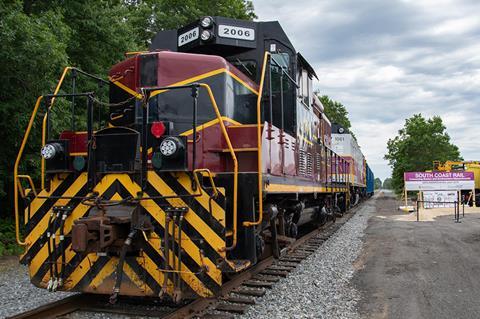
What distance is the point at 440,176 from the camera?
55.9 ft

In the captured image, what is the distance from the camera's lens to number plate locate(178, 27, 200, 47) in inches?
252

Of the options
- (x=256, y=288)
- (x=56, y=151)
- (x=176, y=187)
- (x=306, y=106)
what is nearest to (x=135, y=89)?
(x=56, y=151)

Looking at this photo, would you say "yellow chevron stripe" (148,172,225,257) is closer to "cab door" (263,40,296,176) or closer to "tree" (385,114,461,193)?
"cab door" (263,40,296,176)

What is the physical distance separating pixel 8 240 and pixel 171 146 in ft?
21.7

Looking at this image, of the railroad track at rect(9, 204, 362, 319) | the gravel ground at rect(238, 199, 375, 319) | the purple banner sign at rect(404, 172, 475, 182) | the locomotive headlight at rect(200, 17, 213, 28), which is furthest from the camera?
the purple banner sign at rect(404, 172, 475, 182)

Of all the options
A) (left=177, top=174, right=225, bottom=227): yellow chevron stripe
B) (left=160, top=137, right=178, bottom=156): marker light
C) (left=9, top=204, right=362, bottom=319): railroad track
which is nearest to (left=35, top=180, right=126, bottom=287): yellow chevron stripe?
(left=9, top=204, right=362, bottom=319): railroad track

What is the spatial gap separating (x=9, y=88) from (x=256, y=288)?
20.5 feet

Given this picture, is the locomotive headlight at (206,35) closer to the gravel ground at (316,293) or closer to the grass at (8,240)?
the gravel ground at (316,293)

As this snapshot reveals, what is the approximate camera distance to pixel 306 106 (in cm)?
837

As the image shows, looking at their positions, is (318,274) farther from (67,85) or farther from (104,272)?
(67,85)

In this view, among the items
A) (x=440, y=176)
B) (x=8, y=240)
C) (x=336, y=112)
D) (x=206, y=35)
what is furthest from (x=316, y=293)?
(x=336, y=112)

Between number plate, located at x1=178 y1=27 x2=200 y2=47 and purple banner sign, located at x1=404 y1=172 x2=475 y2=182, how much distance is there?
1310cm

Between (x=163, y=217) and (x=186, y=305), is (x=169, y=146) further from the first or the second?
(x=186, y=305)

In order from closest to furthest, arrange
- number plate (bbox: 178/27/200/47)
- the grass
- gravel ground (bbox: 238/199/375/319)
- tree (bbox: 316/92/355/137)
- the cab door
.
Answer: gravel ground (bbox: 238/199/375/319) < the cab door < number plate (bbox: 178/27/200/47) < the grass < tree (bbox: 316/92/355/137)
